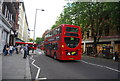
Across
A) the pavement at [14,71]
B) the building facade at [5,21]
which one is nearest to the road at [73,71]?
the pavement at [14,71]

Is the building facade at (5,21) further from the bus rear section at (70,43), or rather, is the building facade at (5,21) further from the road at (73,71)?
the road at (73,71)

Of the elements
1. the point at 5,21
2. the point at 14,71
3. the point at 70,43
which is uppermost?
the point at 5,21

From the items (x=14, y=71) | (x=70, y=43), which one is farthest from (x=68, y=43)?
(x=14, y=71)

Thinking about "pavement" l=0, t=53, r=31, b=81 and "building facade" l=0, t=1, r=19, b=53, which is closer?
"pavement" l=0, t=53, r=31, b=81

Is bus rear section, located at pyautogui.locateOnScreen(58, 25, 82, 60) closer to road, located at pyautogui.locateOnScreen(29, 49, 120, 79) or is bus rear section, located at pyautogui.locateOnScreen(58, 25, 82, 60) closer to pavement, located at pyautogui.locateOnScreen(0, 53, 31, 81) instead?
road, located at pyautogui.locateOnScreen(29, 49, 120, 79)

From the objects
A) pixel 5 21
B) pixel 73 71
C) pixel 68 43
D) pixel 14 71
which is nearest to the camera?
pixel 14 71

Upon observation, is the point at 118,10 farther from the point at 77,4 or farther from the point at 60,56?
the point at 60,56

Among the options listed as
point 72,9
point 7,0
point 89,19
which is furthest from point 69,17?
point 7,0

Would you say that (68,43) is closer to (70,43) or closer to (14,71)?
(70,43)

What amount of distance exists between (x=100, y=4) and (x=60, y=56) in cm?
1339

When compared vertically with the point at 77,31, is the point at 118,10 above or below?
above

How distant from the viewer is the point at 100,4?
21.9 meters

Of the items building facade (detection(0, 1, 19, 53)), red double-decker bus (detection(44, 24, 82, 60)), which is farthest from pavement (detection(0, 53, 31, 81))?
building facade (detection(0, 1, 19, 53))

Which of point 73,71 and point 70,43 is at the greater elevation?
point 70,43
